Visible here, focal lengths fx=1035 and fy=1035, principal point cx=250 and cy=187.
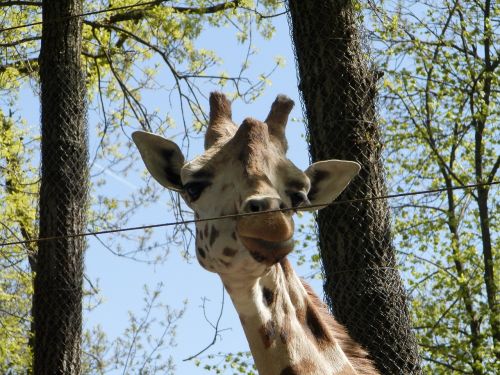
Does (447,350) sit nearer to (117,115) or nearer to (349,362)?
(117,115)

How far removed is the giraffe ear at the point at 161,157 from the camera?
17.4ft

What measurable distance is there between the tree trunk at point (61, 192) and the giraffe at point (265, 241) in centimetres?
514

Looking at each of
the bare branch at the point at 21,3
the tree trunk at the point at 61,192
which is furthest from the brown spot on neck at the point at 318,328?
the bare branch at the point at 21,3

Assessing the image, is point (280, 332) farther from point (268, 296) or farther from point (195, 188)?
point (195, 188)

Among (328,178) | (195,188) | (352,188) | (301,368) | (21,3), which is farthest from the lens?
(21,3)

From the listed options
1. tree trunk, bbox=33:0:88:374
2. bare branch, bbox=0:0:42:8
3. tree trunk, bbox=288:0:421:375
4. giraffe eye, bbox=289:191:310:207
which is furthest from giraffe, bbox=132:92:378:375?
bare branch, bbox=0:0:42:8

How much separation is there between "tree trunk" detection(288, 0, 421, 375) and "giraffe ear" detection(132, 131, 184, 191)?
5.74 feet

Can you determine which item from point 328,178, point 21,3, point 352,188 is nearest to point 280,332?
point 328,178

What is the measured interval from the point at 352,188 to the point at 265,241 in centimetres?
249

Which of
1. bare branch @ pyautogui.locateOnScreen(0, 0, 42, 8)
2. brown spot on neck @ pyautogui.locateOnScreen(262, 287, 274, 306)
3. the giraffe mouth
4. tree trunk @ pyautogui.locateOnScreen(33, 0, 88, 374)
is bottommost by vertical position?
brown spot on neck @ pyautogui.locateOnScreen(262, 287, 274, 306)

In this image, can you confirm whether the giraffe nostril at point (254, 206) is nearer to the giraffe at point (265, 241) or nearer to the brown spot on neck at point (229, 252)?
the giraffe at point (265, 241)

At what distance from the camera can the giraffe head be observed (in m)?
4.46

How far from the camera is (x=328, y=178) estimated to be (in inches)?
208

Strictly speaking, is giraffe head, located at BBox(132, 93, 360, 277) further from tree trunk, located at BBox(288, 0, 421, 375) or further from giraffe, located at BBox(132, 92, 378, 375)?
tree trunk, located at BBox(288, 0, 421, 375)
